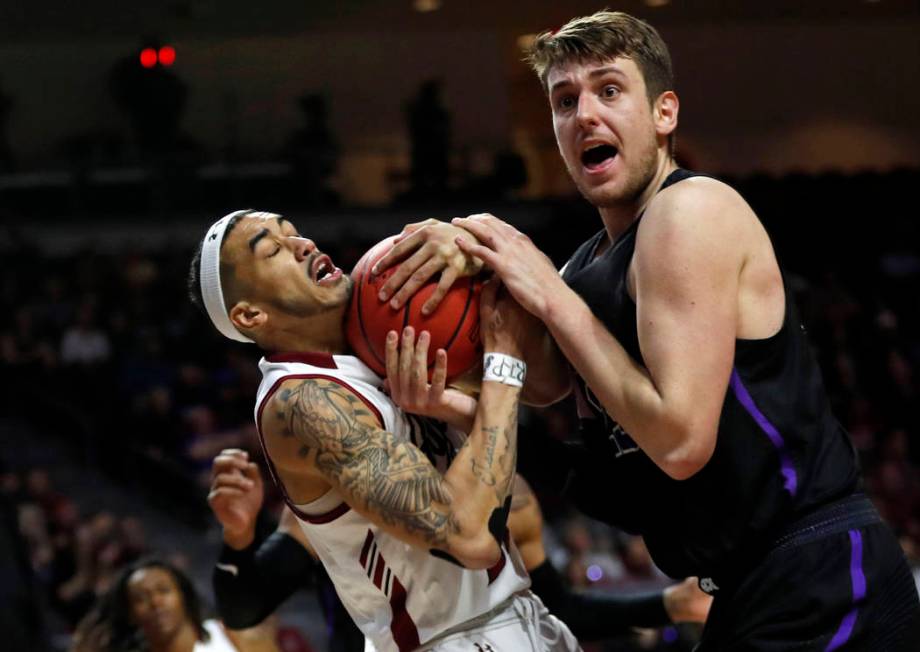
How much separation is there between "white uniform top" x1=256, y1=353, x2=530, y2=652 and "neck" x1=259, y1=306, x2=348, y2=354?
4 cm

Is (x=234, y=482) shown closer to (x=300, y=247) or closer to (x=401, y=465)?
(x=300, y=247)

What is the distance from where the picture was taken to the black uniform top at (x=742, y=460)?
2.77 m

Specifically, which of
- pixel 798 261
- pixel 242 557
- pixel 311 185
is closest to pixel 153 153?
pixel 311 185

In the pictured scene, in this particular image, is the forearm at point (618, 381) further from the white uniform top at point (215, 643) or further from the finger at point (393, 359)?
the white uniform top at point (215, 643)

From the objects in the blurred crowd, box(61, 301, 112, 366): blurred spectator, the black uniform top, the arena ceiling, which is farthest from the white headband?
the arena ceiling

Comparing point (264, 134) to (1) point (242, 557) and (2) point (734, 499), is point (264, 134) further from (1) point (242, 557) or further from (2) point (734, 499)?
(2) point (734, 499)

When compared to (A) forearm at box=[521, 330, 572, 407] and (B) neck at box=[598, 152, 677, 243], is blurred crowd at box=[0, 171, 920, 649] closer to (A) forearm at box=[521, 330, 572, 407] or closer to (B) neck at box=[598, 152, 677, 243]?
(A) forearm at box=[521, 330, 572, 407]

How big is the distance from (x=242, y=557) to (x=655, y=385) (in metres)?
1.82

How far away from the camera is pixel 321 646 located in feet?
27.2

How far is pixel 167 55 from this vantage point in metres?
13.6

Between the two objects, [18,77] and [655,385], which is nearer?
[655,385]

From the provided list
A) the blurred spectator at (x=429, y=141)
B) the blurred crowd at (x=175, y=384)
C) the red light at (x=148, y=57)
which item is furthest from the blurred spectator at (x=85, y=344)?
the blurred spectator at (x=429, y=141)

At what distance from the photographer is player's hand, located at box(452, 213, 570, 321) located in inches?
109

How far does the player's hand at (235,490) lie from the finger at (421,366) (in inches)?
40.7
